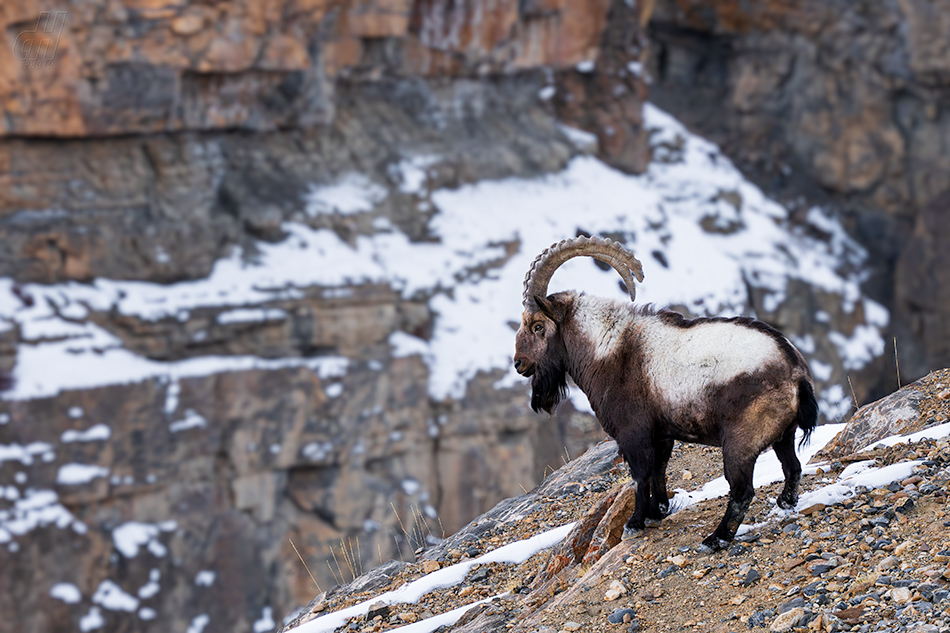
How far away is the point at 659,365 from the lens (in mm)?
5180

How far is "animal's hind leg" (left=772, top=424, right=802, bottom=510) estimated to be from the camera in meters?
5.03

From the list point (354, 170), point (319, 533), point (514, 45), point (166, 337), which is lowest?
point (319, 533)

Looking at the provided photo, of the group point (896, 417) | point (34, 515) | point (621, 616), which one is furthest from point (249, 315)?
point (621, 616)

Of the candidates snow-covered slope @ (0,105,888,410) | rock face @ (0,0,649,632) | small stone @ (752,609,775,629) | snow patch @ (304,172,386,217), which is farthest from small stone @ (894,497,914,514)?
snow patch @ (304,172,386,217)

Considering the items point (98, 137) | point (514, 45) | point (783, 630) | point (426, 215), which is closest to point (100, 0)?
point (98, 137)

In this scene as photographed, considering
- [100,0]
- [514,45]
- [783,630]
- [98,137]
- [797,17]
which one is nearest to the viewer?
[783,630]

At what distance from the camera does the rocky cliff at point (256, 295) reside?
1667 cm

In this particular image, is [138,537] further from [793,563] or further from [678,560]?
[793,563]

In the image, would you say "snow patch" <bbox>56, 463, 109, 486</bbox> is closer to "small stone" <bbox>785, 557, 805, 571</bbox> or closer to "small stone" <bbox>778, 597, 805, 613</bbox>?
"small stone" <bbox>785, 557, 805, 571</bbox>

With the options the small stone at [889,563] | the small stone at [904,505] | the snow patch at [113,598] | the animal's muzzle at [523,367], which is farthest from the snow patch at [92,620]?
the small stone at [889,563]

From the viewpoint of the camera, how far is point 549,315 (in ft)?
18.3

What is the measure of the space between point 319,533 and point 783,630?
15247mm

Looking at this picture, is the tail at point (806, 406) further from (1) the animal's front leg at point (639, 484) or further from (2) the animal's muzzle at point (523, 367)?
(2) the animal's muzzle at point (523, 367)

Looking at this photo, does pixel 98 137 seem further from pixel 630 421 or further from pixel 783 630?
pixel 783 630
